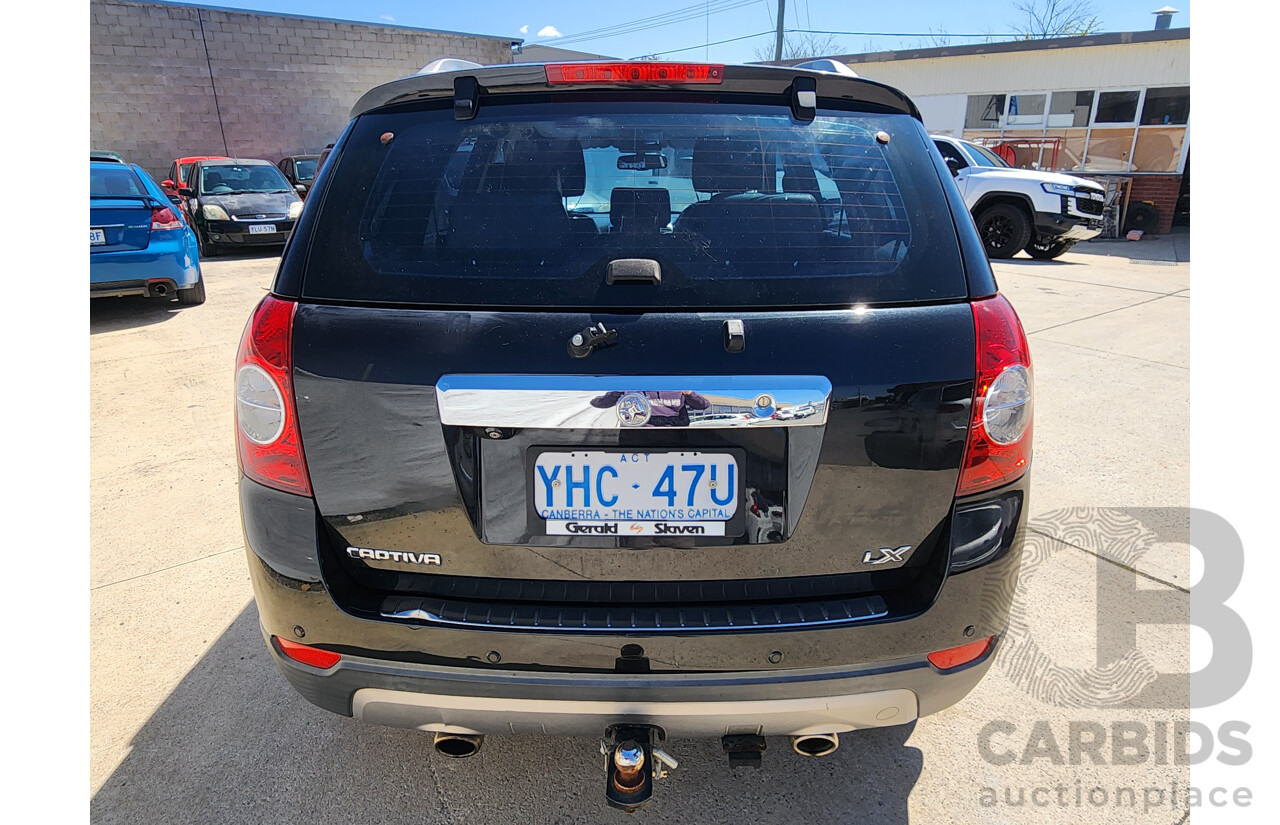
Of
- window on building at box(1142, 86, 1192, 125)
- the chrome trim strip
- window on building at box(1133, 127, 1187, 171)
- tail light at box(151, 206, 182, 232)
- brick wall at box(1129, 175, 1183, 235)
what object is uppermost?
window on building at box(1142, 86, 1192, 125)

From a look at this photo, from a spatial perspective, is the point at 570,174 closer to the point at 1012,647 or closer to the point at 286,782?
the point at 286,782

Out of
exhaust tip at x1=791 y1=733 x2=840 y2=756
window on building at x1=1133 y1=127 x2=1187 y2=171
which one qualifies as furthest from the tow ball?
window on building at x1=1133 y1=127 x2=1187 y2=171

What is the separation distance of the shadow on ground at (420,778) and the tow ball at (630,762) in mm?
324

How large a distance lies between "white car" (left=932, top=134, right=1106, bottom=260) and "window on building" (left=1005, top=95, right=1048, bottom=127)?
22.0ft

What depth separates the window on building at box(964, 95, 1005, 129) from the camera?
709 inches

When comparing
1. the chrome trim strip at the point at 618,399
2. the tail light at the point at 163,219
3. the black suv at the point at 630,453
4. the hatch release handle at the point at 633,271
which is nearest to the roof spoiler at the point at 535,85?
the black suv at the point at 630,453

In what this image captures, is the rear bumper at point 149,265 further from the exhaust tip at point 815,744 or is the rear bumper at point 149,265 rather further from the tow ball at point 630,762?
the exhaust tip at point 815,744

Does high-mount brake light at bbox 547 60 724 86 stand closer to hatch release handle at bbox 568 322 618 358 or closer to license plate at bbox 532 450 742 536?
hatch release handle at bbox 568 322 618 358

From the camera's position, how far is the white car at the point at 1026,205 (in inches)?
451

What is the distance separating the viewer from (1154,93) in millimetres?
15836

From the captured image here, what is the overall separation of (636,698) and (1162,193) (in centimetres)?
1959

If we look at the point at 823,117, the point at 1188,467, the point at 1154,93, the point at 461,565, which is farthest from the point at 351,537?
the point at 1154,93

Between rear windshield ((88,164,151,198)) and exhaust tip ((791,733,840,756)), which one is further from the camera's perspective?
rear windshield ((88,164,151,198))

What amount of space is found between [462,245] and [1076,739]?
226 centimetres
